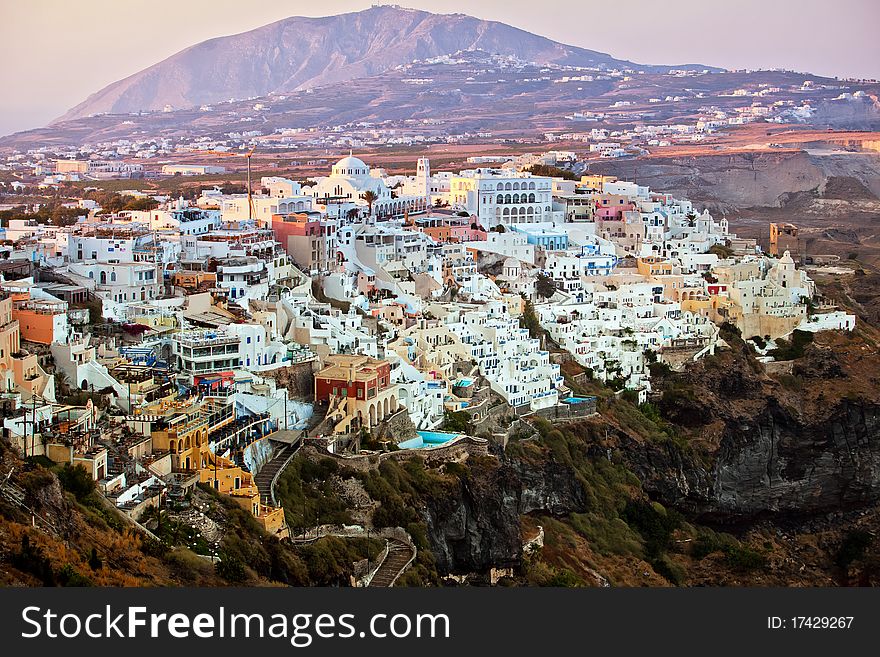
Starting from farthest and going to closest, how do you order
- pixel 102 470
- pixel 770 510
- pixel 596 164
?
1. pixel 596 164
2. pixel 770 510
3. pixel 102 470

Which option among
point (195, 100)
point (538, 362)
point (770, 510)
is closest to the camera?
point (538, 362)

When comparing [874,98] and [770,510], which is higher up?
[874,98]

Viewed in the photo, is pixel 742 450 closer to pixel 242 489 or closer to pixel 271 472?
pixel 271 472

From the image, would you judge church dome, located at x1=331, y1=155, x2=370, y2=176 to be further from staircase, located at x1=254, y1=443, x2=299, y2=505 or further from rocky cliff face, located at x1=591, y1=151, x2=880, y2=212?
rocky cliff face, located at x1=591, y1=151, x2=880, y2=212

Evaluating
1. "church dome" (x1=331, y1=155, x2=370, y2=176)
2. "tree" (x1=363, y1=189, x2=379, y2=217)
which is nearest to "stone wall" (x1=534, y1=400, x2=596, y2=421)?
"tree" (x1=363, y1=189, x2=379, y2=217)

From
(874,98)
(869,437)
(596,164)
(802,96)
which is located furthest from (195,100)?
(869,437)

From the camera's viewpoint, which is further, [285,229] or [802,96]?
[802,96]

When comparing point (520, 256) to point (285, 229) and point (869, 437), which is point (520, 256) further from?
point (869, 437)
